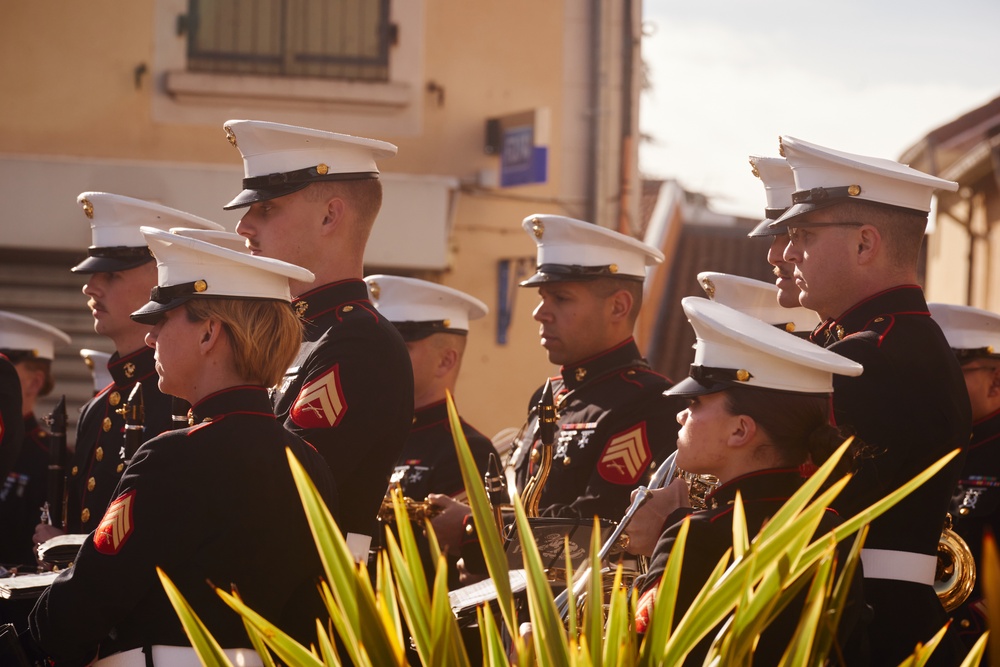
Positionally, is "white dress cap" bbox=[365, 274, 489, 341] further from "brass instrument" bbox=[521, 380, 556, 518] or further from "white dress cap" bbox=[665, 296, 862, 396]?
"white dress cap" bbox=[665, 296, 862, 396]

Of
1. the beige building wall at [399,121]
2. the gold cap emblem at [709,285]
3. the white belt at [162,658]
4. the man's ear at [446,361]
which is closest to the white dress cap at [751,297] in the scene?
the gold cap emblem at [709,285]

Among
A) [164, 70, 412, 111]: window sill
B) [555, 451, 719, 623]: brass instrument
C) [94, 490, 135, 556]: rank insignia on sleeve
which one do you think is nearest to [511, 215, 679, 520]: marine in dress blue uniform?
[555, 451, 719, 623]: brass instrument

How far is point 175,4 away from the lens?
11.7m

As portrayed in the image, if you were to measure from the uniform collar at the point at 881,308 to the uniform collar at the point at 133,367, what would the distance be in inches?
99.2

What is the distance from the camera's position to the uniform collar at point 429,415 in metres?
5.81

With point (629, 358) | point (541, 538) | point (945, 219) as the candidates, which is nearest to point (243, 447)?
point (541, 538)

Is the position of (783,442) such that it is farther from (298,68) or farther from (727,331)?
(298,68)

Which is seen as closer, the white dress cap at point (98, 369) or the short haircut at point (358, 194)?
the short haircut at point (358, 194)

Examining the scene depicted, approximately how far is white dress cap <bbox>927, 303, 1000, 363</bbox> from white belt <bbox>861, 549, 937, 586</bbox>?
2605 millimetres

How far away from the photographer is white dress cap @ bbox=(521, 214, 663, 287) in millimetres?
5590

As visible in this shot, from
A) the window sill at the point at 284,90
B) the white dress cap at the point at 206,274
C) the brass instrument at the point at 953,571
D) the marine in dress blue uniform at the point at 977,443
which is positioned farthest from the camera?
the window sill at the point at 284,90

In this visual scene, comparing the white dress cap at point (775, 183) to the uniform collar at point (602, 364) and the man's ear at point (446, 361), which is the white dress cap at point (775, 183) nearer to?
the uniform collar at point (602, 364)

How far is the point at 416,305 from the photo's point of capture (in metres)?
6.22

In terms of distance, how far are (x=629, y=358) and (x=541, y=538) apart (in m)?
1.52
